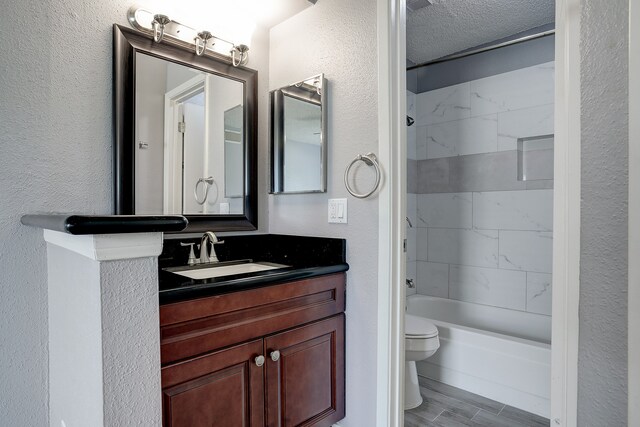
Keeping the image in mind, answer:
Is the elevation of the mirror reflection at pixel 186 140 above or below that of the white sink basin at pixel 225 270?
above

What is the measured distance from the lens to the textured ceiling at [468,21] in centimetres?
232

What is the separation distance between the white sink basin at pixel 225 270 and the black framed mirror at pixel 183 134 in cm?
20

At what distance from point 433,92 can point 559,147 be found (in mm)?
2407

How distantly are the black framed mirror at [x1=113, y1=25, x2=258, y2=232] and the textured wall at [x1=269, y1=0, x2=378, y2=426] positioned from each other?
13.8 inches

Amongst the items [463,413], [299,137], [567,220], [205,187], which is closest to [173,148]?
[205,187]

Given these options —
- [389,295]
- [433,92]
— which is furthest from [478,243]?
[389,295]

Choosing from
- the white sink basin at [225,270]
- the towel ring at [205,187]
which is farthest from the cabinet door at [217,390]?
the towel ring at [205,187]

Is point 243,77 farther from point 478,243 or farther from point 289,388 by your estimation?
point 478,243

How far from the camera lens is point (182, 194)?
172 cm

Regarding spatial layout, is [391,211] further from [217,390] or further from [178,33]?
[178,33]

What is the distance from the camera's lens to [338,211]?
1.72 meters

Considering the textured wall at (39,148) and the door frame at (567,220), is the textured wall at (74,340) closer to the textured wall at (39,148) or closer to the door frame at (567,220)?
the textured wall at (39,148)

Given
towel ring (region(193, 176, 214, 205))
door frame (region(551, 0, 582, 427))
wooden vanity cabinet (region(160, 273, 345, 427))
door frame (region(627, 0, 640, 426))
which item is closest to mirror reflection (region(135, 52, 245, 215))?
towel ring (region(193, 176, 214, 205))

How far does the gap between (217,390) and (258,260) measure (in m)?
0.78
